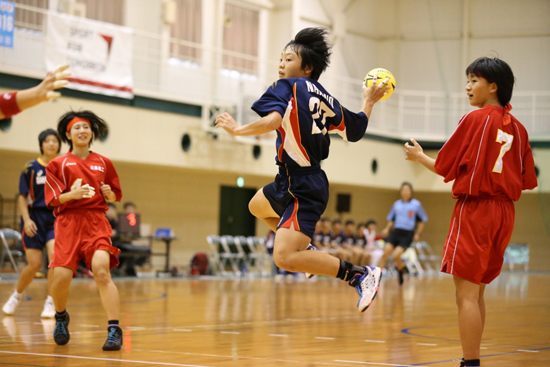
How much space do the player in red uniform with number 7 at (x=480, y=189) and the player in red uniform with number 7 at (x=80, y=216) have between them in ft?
7.91

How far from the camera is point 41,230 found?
7254 millimetres

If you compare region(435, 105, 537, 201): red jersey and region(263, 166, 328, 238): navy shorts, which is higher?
region(435, 105, 537, 201): red jersey

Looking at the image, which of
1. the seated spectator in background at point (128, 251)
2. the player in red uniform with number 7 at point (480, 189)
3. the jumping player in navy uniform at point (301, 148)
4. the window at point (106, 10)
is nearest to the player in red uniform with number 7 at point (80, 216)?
the jumping player in navy uniform at point (301, 148)

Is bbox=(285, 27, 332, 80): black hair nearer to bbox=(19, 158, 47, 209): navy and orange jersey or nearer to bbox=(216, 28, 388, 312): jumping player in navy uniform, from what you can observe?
bbox=(216, 28, 388, 312): jumping player in navy uniform

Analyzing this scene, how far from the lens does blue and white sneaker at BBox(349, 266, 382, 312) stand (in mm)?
4636

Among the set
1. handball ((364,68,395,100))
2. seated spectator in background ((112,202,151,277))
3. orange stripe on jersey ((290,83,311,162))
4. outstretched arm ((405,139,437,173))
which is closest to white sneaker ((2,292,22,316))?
orange stripe on jersey ((290,83,311,162))

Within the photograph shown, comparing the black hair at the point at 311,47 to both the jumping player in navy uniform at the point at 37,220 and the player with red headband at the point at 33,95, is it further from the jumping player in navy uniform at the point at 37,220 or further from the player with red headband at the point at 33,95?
the jumping player in navy uniform at the point at 37,220

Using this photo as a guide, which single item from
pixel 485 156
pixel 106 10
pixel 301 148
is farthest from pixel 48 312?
pixel 106 10

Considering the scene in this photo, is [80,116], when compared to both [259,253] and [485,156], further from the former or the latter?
[259,253]

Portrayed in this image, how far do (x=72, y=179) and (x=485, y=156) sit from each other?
296cm

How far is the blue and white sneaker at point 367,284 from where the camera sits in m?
4.64

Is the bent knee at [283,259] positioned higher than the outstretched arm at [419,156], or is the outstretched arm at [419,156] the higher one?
the outstretched arm at [419,156]

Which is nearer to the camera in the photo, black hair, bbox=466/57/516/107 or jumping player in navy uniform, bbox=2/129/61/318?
black hair, bbox=466/57/516/107

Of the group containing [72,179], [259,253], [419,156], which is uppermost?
[419,156]
